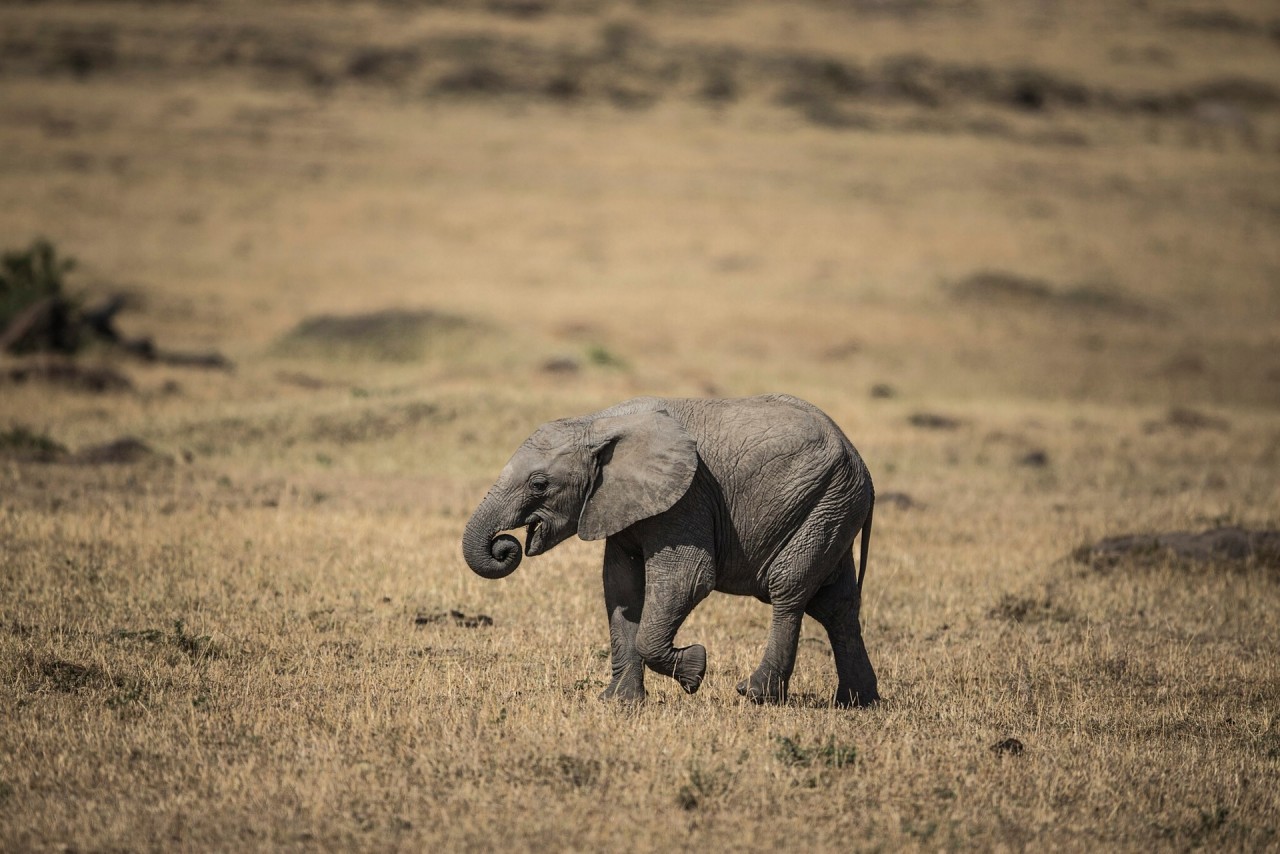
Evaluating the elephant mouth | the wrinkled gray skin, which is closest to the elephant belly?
the wrinkled gray skin

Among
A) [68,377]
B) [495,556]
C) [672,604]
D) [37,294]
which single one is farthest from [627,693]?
[37,294]

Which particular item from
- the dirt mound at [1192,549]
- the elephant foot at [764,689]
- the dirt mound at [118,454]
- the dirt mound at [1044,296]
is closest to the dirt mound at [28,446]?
the dirt mound at [118,454]

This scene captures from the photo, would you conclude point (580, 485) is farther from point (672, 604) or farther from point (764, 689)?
point (764, 689)

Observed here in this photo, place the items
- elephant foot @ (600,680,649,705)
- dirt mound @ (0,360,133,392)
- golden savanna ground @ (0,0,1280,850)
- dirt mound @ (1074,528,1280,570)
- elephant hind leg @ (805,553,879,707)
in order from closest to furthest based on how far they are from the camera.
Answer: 1. golden savanna ground @ (0,0,1280,850)
2. elephant foot @ (600,680,649,705)
3. elephant hind leg @ (805,553,879,707)
4. dirt mound @ (1074,528,1280,570)
5. dirt mound @ (0,360,133,392)

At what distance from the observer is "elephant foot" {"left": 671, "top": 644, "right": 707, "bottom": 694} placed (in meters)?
8.44

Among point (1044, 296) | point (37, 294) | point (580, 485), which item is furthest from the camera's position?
point (1044, 296)

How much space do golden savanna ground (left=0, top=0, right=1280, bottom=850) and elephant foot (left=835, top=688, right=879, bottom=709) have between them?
23cm

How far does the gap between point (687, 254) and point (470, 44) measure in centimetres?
4362

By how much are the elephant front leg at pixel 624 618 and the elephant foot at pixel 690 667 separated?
29 cm

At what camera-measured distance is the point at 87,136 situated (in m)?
58.8

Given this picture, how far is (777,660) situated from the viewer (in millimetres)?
8766

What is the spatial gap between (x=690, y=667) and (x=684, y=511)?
3.28 feet

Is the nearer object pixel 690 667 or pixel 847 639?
pixel 690 667

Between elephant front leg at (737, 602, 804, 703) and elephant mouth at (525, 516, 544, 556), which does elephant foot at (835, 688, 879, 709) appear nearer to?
elephant front leg at (737, 602, 804, 703)
